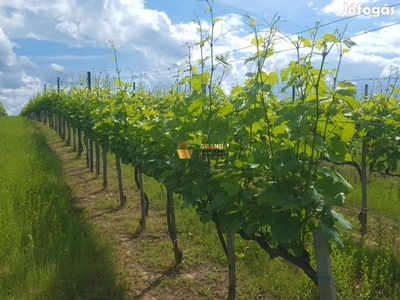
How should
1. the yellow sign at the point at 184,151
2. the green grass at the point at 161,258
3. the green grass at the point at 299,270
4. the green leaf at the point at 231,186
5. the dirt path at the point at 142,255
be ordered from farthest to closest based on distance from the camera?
the dirt path at the point at 142,255 < the green grass at the point at 161,258 < the green grass at the point at 299,270 < the yellow sign at the point at 184,151 < the green leaf at the point at 231,186

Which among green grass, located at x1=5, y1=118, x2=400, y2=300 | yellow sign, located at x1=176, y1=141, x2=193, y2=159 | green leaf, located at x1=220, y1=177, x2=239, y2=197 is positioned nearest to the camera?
green leaf, located at x1=220, y1=177, x2=239, y2=197

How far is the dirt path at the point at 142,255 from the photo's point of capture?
4.25 meters

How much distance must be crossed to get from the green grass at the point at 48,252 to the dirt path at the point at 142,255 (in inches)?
9.9

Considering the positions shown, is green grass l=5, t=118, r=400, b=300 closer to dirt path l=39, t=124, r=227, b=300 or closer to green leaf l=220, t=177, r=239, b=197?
dirt path l=39, t=124, r=227, b=300

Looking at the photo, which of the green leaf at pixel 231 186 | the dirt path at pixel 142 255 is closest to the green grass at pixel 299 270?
the dirt path at pixel 142 255

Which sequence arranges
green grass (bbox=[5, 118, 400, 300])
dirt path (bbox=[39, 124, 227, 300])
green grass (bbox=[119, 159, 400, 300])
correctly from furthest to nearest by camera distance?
dirt path (bbox=[39, 124, 227, 300]) < green grass (bbox=[5, 118, 400, 300]) < green grass (bbox=[119, 159, 400, 300])

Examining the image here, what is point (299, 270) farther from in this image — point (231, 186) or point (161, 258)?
point (231, 186)

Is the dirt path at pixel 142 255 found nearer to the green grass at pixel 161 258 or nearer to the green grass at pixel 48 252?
the green grass at pixel 161 258

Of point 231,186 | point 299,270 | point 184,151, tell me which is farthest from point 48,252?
point 231,186

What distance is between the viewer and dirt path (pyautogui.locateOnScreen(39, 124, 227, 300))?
13.9 ft

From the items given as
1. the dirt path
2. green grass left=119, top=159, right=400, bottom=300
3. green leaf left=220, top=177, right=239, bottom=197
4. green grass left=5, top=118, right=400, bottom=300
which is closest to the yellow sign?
green leaf left=220, top=177, right=239, bottom=197

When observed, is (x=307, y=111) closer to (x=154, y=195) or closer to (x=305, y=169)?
(x=305, y=169)

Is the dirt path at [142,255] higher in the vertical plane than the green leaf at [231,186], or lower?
lower

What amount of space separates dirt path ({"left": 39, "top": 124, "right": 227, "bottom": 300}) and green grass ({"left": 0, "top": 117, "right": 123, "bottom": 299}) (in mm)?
252
